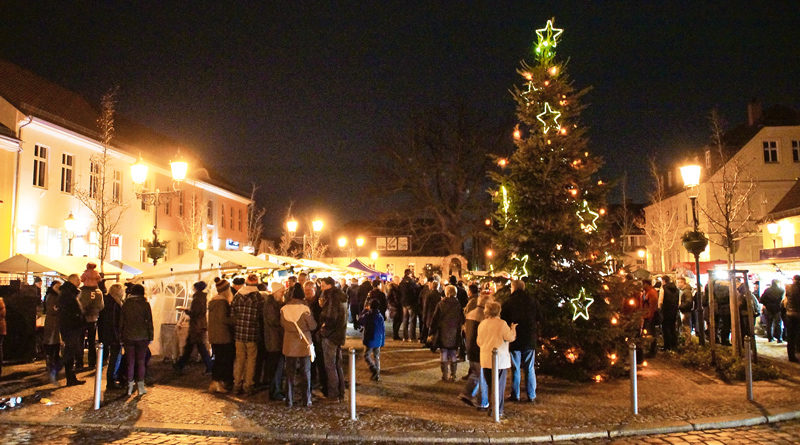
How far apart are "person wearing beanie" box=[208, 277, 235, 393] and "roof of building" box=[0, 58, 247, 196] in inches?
448

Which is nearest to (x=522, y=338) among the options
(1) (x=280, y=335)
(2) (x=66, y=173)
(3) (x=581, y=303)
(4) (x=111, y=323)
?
(3) (x=581, y=303)

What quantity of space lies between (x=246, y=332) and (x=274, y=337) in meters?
0.58

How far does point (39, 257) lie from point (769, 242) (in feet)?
111

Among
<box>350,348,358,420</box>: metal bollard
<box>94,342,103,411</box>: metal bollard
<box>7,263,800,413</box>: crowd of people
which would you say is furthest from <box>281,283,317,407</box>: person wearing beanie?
<box>94,342,103,411</box>: metal bollard

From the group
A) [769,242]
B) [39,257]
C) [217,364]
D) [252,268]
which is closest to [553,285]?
[217,364]

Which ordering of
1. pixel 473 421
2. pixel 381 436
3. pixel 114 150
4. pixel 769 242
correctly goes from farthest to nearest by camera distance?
pixel 769 242 → pixel 114 150 → pixel 473 421 → pixel 381 436

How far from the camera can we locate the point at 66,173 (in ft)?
85.9

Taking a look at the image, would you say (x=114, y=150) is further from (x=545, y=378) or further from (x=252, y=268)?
(x=545, y=378)

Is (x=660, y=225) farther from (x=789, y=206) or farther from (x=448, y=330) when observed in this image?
(x=448, y=330)

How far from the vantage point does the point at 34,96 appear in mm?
26859

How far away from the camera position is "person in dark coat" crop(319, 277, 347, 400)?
10156 mm

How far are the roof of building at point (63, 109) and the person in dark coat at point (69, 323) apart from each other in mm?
9900

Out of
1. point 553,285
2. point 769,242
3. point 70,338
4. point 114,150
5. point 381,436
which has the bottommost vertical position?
point 381,436

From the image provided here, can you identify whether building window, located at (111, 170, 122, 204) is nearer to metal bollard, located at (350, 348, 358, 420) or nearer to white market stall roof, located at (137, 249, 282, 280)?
white market stall roof, located at (137, 249, 282, 280)
